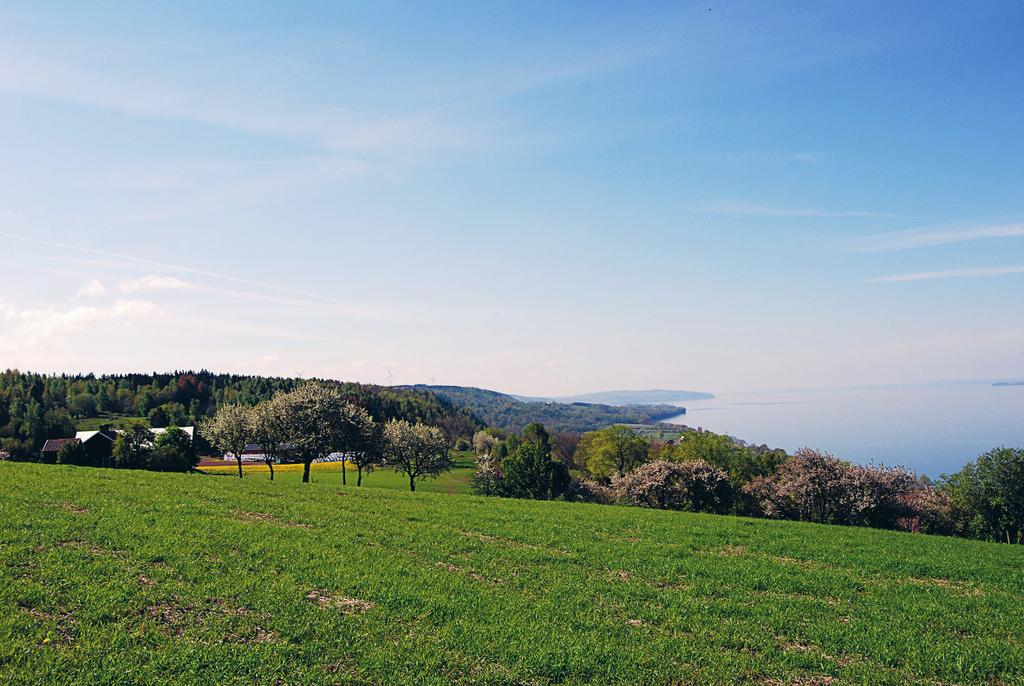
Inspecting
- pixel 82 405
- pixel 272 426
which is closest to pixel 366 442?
pixel 272 426

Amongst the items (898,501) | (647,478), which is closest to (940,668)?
(647,478)

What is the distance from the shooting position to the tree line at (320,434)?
61344mm

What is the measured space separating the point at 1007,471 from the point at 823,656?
56.4 metres

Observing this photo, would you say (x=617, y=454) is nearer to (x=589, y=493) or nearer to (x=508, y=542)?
(x=589, y=493)

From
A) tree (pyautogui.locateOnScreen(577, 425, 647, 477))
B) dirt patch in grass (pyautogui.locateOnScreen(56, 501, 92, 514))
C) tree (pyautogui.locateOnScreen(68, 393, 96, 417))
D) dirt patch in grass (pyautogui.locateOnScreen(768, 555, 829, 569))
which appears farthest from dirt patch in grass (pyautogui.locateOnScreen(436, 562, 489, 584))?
tree (pyautogui.locateOnScreen(68, 393, 96, 417))

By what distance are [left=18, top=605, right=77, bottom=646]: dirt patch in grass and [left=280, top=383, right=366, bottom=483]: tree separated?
48.1 m

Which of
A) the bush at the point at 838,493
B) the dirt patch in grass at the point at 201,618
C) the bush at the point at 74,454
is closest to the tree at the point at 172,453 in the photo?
the bush at the point at 74,454

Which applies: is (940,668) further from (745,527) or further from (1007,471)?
(1007,471)

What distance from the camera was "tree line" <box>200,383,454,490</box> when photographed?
61.3 meters

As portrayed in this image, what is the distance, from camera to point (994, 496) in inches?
2111

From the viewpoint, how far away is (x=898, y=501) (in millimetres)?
59719

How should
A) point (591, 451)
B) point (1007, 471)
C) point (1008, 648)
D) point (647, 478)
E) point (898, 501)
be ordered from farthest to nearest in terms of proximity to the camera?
point (591, 451), point (647, 478), point (898, 501), point (1007, 471), point (1008, 648)

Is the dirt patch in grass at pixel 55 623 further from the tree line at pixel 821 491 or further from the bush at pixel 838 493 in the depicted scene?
the bush at pixel 838 493

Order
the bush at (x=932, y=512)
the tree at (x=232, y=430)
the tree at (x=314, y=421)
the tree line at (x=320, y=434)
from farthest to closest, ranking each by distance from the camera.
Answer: the tree at (x=232, y=430) → the tree line at (x=320, y=434) → the tree at (x=314, y=421) → the bush at (x=932, y=512)
